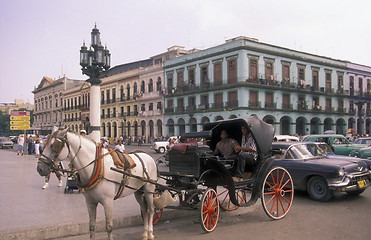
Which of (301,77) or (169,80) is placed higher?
(169,80)

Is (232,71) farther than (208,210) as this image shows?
Yes

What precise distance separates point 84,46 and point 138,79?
124 feet

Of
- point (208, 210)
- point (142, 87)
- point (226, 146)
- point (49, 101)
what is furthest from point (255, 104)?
point (49, 101)

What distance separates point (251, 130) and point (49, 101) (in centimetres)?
7701

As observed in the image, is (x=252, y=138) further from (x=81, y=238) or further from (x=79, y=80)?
(x=79, y=80)

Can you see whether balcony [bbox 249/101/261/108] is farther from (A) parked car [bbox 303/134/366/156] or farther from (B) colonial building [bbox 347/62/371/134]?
(A) parked car [bbox 303/134/366/156]

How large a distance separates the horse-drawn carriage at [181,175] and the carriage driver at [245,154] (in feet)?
0.50

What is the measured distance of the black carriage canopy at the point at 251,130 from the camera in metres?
7.00

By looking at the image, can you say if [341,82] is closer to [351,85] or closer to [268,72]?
[351,85]

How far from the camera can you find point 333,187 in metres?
8.07

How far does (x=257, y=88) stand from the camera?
37.4 meters

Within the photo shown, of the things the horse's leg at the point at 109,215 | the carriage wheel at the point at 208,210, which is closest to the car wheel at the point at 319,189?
the carriage wheel at the point at 208,210

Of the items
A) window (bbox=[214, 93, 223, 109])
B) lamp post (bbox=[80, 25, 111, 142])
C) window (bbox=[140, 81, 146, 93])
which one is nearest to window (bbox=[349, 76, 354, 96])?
window (bbox=[214, 93, 223, 109])

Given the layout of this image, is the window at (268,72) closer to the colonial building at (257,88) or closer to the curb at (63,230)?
the colonial building at (257,88)
